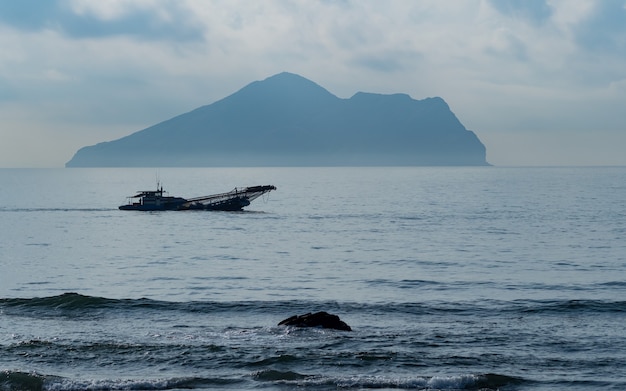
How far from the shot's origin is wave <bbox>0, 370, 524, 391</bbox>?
25.0 meters

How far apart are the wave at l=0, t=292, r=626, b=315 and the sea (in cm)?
13

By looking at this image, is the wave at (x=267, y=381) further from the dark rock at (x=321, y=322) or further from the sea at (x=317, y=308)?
Answer: the dark rock at (x=321, y=322)

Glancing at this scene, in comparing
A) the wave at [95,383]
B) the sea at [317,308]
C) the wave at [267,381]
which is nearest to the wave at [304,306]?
the sea at [317,308]

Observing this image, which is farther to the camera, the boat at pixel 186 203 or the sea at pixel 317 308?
the boat at pixel 186 203

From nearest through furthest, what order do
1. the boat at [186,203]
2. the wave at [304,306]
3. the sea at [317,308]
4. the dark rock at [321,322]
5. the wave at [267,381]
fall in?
the wave at [267,381], the sea at [317,308], the dark rock at [321,322], the wave at [304,306], the boat at [186,203]

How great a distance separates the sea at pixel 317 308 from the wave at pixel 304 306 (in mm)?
129

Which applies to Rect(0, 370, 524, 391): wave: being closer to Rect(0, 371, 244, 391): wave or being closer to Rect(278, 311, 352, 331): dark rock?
A: Rect(0, 371, 244, 391): wave

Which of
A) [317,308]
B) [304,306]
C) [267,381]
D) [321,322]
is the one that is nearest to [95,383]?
[267,381]

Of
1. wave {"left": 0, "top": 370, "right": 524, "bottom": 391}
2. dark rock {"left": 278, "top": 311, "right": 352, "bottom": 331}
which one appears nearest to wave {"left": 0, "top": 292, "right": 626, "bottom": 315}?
dark rock {"left": 278, "top": 311, "right": 352, "bottom": 331}

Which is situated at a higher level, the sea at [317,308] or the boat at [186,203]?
the boat at [186,203]

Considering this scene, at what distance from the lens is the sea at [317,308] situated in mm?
26469

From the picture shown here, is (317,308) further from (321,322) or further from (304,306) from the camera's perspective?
(321,322)

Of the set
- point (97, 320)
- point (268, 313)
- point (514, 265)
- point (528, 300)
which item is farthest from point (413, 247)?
point (97, 320)

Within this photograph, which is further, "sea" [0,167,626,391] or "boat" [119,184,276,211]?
"boat" [119,184,276,211]
